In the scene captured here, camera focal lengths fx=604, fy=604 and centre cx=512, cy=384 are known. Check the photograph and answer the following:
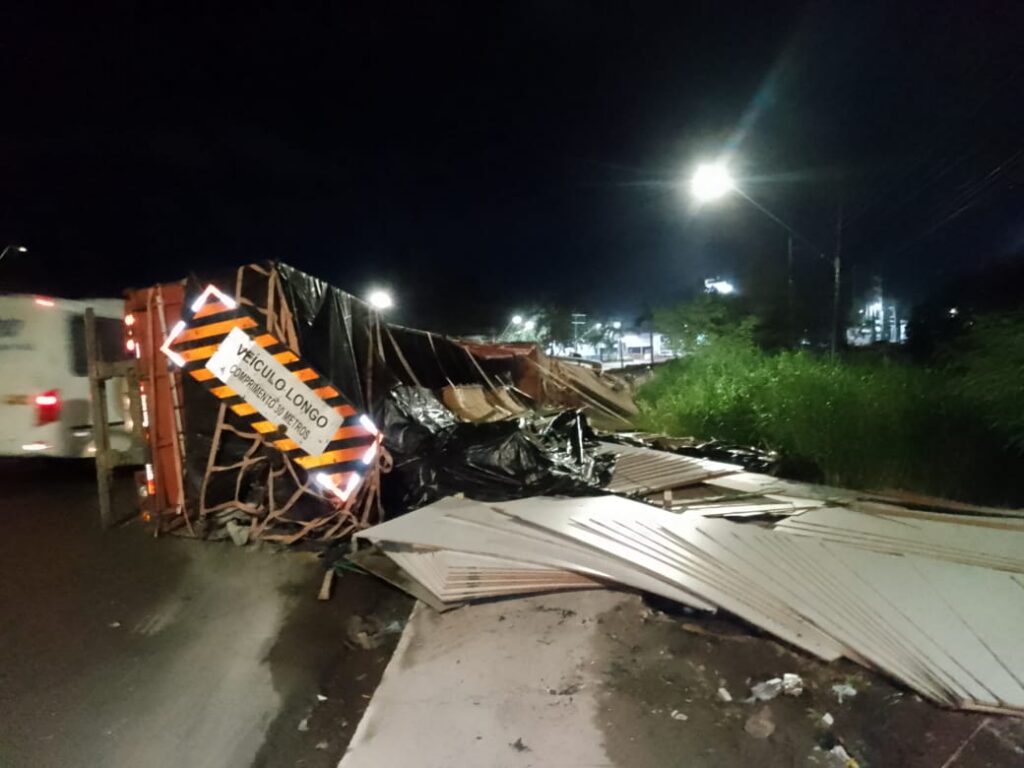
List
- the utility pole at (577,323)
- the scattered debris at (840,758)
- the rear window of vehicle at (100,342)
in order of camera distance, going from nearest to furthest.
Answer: the scattered debris at (840,758) < the rear window of vehicle at (100,342) < the utility pole at (577,323)

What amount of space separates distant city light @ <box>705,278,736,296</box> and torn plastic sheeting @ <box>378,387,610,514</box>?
12319 millimetres

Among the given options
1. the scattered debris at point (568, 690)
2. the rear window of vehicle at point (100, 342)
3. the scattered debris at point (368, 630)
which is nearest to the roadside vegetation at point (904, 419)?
the scattered debris at point (568, 690)

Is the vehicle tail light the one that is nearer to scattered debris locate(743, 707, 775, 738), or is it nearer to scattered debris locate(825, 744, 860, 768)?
scattered debris locate(743, 707, 775, 738)

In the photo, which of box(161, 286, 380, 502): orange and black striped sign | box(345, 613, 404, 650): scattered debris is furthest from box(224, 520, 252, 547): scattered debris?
box(345, 613, 404, 650): scattered debris

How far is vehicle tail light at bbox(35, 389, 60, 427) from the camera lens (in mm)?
7043

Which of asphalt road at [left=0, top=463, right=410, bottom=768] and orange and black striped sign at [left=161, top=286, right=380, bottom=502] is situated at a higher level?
orange and black striped sign at [left=161, top=286, right=380, bottom=502]

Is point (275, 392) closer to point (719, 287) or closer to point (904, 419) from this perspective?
point (904, 419)

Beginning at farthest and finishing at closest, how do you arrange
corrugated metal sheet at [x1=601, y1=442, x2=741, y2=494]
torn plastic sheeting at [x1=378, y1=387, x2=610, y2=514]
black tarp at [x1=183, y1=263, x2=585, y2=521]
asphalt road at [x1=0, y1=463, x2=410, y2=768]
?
corrugated metal sheet at [x1=601, y1=442, x2=741, y2=494] < torn plastic sheeting at [x1=378, y1=387, x2=610, y2=514] < black tarp at [x1=183, y1=263, x2=585, y2=521] < asphalt road at [x1=0, y1=463, x2=410, y2=768]

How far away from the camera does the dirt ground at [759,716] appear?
2.24 meters

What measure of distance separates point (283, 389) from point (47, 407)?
4.06 metres

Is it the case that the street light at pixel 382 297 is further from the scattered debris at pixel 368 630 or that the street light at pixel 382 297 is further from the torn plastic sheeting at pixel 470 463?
the scattered debris at pixel 368 630

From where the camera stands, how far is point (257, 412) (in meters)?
5.12

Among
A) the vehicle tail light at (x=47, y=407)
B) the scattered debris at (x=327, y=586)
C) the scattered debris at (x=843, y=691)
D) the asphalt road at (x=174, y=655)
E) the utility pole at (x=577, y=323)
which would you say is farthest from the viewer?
the utility pole at (x=577, y=323)

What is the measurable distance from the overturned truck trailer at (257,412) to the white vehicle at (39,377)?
2.44 meters
